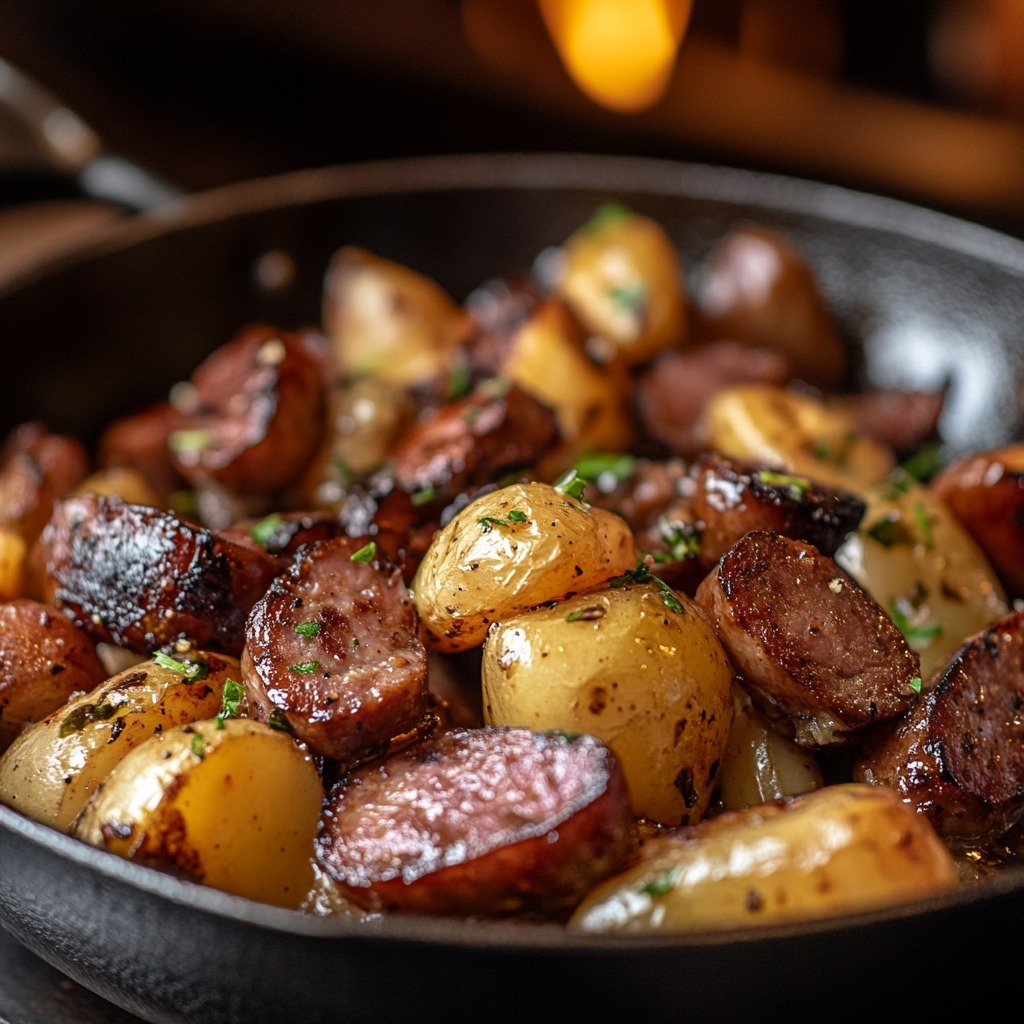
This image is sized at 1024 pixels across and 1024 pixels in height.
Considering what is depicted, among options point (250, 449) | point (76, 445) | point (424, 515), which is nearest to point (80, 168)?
point (76, 445)

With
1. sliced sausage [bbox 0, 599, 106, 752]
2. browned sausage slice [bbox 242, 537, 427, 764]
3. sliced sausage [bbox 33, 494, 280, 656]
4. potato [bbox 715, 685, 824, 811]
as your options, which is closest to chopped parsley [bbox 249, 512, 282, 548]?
sliced sausage [bbox 33, 494, 280, 656]

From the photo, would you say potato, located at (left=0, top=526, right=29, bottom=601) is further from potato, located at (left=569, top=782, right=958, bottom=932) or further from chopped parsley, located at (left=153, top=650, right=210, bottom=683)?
potato, located at (left=569, top=782, right=958, bottom=932)

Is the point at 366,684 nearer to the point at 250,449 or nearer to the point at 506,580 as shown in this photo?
the point at 506,580

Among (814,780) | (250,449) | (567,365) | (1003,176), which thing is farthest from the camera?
(1003,176)

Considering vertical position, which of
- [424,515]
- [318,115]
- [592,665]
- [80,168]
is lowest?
[592,665]

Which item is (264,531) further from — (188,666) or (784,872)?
(784,872)

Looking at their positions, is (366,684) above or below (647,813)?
above

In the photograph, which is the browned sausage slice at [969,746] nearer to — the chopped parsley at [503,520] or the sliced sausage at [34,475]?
the chopped parsley at [503,520]
